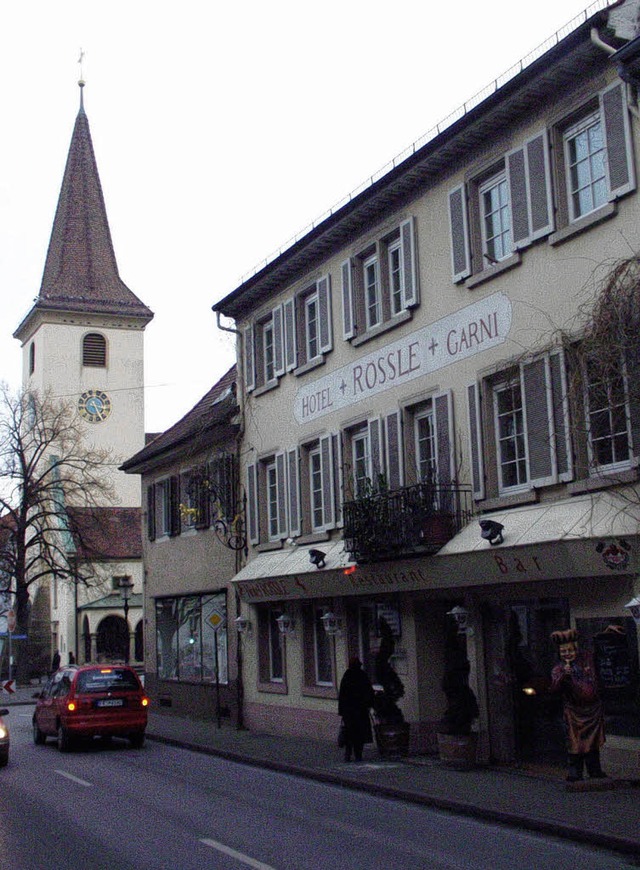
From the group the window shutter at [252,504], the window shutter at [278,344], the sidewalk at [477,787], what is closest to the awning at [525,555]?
the sidewalk at [477,787]

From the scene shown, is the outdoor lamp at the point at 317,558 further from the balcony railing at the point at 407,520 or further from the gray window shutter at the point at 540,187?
the gray window shutter at the point at 540,187

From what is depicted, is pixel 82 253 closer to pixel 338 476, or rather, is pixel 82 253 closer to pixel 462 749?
pixel 338 476

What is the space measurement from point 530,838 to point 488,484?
626cm

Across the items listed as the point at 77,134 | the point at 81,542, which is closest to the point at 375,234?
the point at 81,542

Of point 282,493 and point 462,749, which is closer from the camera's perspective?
point 462,749

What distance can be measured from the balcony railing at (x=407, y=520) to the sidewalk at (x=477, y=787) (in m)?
3.16

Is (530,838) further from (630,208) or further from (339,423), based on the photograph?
(339,423)

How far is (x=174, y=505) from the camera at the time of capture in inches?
1204

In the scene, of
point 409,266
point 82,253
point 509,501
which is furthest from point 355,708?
point 82,253

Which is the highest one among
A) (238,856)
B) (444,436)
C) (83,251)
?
(83,251)

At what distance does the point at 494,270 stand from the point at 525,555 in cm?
428

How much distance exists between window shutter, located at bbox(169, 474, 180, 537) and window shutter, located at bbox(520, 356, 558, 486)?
15.9m

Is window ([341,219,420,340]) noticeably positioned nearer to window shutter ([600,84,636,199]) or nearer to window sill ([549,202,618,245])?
window sill ([549,202,618,245])

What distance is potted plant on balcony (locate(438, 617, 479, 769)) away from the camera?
16.1 metres
